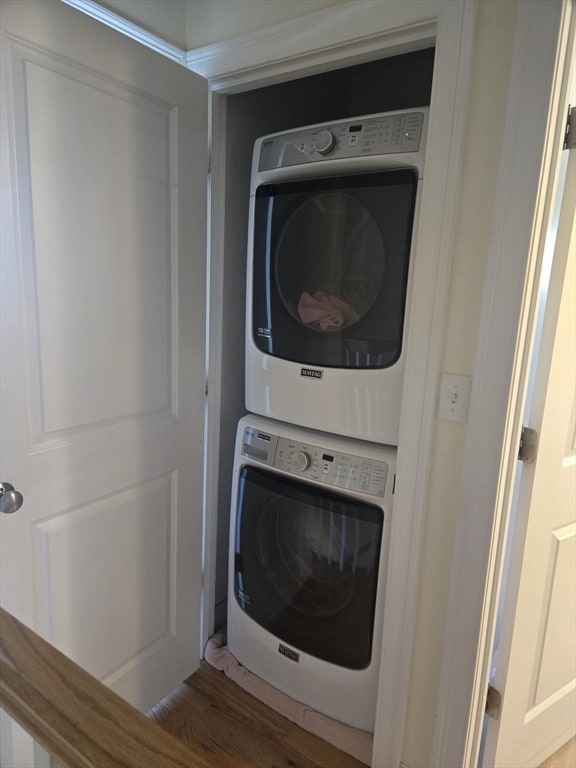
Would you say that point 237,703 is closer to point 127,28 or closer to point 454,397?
point 454,397

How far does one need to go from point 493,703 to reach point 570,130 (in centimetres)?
144

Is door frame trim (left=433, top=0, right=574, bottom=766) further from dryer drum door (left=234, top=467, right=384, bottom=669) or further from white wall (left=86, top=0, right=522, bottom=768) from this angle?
dryer drum door (left=234, top=467, right=384, bottom=669)

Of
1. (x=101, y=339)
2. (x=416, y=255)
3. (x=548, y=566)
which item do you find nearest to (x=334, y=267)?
(x=416, y=255)

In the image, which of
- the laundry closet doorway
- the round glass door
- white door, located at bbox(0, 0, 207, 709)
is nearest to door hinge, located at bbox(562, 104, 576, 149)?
the laundry closet doorway

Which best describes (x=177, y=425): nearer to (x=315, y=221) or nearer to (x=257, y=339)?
(x=257, y=339)

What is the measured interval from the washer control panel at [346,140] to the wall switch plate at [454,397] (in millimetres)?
575

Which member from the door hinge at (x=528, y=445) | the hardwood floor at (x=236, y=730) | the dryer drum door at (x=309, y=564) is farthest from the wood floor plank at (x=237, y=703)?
the door hinge at (x=528, y=445)

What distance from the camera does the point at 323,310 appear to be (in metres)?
1.49

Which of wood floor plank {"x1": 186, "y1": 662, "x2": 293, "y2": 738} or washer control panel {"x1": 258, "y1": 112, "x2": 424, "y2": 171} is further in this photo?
wood floor plank {"x1": 186, "y1": 662, "x2": 293, "y2": 738}

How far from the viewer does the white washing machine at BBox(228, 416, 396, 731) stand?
1.44 meters

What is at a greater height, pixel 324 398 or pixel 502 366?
pixel 502 366

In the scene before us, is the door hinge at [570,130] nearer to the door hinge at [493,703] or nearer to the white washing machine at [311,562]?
the white washing machine at [311,562]

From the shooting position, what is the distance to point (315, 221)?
147cm

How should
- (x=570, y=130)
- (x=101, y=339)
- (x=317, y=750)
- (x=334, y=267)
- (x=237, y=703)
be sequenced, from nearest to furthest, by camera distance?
(x=570, y=130) < (x=101, y=339) < (x=334, y=267) < (x=317, y=750) < (x=237, y=703)
